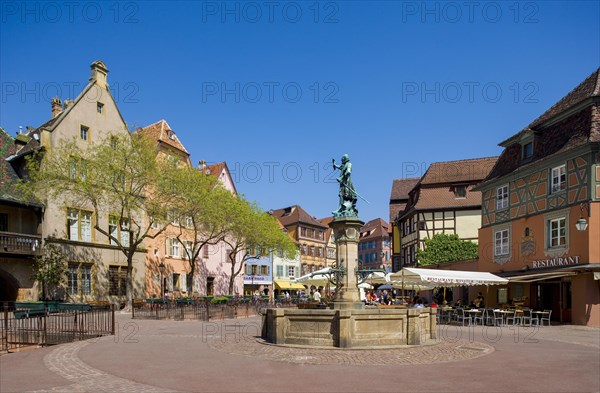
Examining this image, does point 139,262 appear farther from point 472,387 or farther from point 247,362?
point 472,387

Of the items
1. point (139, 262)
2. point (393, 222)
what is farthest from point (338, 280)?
point (393, 222)

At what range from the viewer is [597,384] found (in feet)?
33.6

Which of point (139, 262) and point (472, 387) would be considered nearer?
point (472, 387)

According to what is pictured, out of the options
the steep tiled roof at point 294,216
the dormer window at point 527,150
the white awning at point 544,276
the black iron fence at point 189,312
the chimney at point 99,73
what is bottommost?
the black iron fence at point 189,312

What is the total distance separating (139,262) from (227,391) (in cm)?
3492

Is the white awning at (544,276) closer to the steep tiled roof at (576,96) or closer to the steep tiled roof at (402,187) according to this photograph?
the steep tiled roof at (576,96)

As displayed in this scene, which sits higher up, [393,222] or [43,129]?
[43,129]

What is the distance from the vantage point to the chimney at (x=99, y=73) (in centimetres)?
3972

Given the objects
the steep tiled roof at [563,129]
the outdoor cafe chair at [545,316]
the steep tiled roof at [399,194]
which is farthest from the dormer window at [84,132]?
the steep tiled roof at [399,194]

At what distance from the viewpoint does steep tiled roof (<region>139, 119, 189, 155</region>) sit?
50.8 m

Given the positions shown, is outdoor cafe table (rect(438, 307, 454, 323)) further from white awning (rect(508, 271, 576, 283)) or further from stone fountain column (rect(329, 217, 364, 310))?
stone fountain column (rect(329, 217, 364, 310))

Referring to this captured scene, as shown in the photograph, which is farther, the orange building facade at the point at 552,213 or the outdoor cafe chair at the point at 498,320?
the orange building facade at the point at 552,213

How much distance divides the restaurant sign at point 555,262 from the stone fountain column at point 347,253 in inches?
552

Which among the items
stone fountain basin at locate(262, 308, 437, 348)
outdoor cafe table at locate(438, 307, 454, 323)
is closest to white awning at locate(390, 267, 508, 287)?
outdoor cafe table at locate(438, 307, 454, 323)
